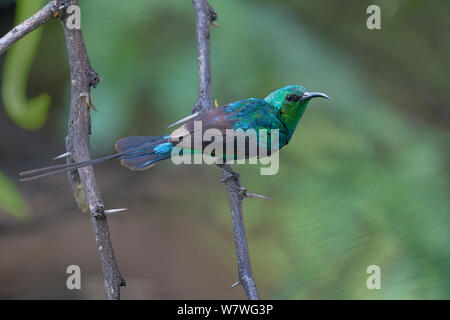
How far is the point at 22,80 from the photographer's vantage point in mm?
2551

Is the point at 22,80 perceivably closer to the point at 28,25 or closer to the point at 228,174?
the point at 28,25

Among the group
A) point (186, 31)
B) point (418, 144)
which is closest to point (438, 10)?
point (418, 144)

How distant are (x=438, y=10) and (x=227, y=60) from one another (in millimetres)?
1403

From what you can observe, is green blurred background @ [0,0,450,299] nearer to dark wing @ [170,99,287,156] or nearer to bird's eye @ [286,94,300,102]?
dark wing @ [170,99,287,156]

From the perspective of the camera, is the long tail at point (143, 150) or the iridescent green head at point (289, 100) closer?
the long tail at point (143, 150)

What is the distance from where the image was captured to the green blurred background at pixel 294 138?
9.24ft

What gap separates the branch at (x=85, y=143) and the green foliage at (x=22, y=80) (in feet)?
1.23

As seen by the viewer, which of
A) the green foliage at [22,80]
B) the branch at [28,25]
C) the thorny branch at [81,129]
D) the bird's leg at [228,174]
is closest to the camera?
the branch at [28,25]

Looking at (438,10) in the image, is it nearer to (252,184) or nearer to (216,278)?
(252,184)

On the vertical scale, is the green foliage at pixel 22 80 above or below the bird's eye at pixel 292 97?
above

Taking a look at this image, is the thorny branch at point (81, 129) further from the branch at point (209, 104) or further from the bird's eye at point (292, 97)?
the bird's eye at point (292, 97)

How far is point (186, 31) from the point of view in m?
3.44

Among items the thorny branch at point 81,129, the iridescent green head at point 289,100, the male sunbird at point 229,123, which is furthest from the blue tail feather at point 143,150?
the iridescent green head at point 289,100

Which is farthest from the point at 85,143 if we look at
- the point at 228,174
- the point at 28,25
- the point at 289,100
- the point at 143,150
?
the point at 289,100
